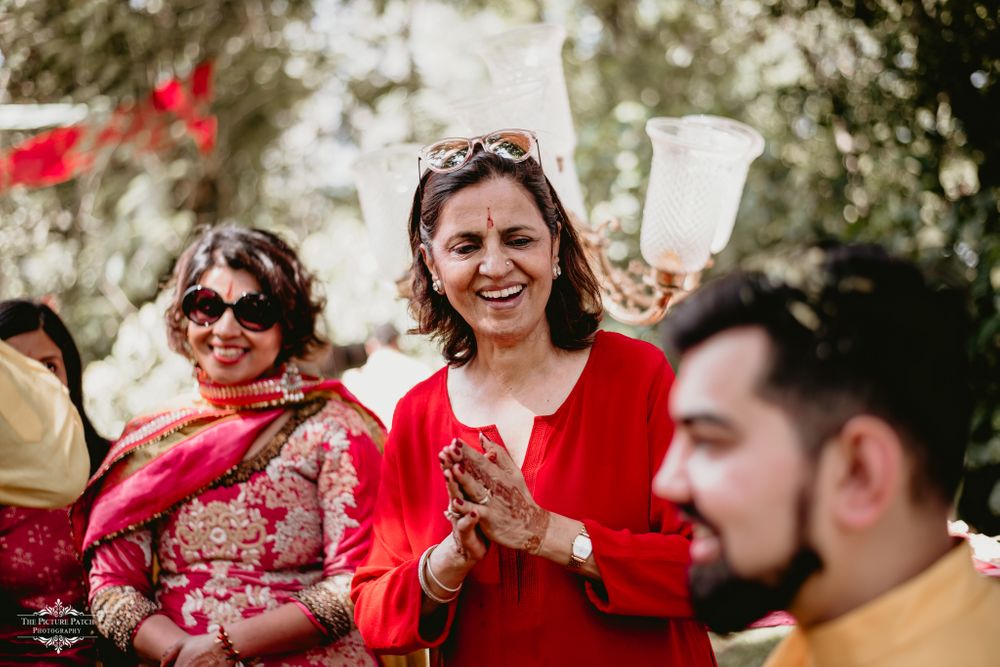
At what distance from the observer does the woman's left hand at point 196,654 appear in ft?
9.74

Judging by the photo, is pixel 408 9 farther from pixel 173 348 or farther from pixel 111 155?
pixel 173 348

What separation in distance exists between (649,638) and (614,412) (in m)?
0.56

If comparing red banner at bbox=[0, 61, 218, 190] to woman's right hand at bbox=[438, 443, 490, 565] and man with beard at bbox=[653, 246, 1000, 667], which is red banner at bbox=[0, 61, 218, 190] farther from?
man with beard at bbox=[653, 246, 1000, 667]

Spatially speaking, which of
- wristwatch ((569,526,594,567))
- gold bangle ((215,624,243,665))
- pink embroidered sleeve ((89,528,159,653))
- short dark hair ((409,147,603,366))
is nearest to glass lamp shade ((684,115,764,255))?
short dark hair ((409,147,603,366))

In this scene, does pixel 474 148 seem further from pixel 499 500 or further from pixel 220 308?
pixel 220 308

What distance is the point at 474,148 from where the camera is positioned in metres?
2.70

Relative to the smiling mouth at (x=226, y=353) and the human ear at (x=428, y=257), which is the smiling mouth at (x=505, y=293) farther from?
the smiling mouth at (x=226, y=353)

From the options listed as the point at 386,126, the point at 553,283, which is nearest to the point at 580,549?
the point at 553,283

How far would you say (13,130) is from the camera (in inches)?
309

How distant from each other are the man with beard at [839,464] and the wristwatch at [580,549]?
759 millimetres

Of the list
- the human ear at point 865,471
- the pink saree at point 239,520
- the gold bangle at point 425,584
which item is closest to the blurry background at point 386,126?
the pink saree at point 239,520

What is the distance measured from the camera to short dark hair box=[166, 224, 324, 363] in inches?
134

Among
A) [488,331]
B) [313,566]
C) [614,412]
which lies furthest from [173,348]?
[614,412]

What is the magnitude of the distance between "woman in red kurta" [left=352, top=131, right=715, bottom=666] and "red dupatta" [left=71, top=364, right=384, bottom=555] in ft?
2.46
